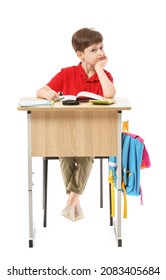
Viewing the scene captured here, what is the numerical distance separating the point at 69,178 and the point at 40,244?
1.77 feet

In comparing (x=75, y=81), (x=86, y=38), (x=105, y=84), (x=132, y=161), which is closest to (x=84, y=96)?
(x=105, y=84)

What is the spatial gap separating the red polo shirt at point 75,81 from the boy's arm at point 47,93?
0.07 m

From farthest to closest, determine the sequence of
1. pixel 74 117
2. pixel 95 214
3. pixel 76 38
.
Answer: pixel 95 214
pixel 76 38
pixel 74 117

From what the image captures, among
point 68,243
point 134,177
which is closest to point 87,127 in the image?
point 134,177

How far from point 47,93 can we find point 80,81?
0.29 meters

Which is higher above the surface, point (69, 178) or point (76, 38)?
point (76, 38)

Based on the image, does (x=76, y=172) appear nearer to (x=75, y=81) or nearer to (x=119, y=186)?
(x=119, y=186)

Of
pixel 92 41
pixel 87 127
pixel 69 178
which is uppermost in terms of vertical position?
pixel 92 41

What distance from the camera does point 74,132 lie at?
16.5ft

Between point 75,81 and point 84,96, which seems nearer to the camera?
point 84,96

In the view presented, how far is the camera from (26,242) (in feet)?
17.3

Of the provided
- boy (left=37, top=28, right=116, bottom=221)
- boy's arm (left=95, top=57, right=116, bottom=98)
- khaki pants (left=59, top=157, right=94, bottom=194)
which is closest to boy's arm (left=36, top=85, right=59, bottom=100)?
boy (left=37, top=28, right=116, bottom=221)

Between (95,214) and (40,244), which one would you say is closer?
(40,244)

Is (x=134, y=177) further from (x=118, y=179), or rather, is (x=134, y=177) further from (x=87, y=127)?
(x=87, y=127)
